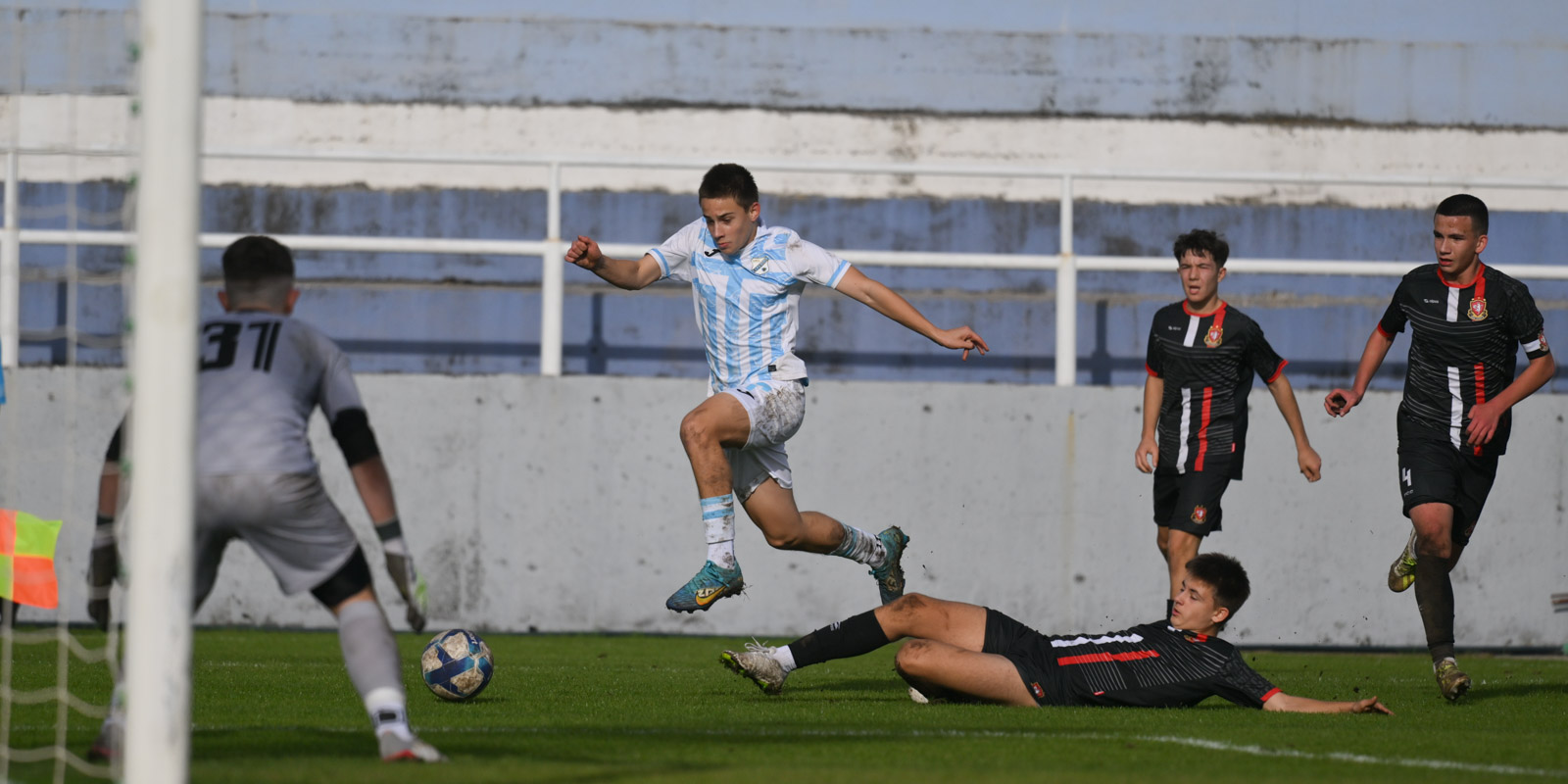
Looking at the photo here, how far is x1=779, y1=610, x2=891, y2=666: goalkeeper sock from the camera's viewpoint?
6.42 m

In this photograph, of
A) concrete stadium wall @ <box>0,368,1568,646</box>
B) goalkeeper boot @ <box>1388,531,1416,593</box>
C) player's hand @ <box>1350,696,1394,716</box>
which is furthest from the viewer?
concrete stadium wall @ <box>0,368,1568,646</box>

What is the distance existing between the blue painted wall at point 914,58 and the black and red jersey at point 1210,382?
610 cm

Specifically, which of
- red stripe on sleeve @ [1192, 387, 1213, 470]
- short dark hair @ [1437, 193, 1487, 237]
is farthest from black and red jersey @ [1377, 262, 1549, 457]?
red stripe on sleeve @ [1192, 387, 1213, 470]

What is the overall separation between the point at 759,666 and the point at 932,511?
4.31m

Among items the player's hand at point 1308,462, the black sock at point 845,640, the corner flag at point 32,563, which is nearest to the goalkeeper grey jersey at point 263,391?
the black sock at point 845,640

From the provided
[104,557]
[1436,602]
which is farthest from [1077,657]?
[104,557]

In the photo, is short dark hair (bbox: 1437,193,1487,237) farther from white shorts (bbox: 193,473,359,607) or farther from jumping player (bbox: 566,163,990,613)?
white shorts (bbox: 193,473,359,607)

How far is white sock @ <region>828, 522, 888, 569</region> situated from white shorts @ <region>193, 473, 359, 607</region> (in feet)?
11.4

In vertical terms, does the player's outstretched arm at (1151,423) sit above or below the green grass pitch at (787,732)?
above

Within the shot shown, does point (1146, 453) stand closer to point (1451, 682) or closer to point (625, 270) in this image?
point (1451, 682)

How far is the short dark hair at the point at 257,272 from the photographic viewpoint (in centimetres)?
457

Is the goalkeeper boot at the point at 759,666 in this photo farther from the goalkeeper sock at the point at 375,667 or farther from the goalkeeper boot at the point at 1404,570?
the goalkeeper boot at the point at 1404,570

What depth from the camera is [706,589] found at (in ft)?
22.5

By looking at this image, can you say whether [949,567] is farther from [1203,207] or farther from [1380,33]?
[1380,33]
